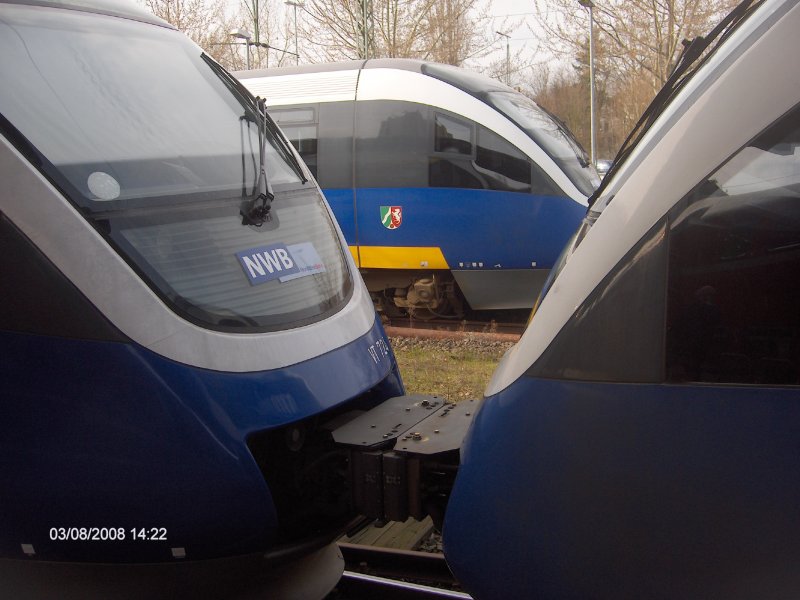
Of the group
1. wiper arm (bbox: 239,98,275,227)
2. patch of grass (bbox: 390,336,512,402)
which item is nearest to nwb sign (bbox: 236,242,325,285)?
wiper arm (bbox: 239,98,275,227)

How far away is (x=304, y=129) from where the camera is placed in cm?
1042

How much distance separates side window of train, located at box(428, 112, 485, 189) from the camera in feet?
31.0

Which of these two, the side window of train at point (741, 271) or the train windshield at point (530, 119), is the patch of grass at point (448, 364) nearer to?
the train windshield at point (530, 119)

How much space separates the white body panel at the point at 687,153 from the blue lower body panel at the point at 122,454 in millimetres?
927

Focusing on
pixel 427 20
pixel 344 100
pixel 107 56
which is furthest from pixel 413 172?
pixel 427 20

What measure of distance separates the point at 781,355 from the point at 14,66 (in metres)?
2.44

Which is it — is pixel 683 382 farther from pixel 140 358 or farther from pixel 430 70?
pixel 430 70

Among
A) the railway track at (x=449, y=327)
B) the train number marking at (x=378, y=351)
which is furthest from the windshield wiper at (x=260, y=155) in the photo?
the railway track at (x=449, y=327)

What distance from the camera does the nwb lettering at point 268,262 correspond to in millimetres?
3053

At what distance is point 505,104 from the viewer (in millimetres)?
9656

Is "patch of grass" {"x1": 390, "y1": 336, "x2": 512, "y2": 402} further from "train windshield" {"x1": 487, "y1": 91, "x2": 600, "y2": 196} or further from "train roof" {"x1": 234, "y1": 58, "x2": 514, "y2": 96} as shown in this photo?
"train roof" {"x1": 234, "y1": 58, "x2": 514, "y2": 96}

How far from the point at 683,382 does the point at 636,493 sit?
0.93 ft

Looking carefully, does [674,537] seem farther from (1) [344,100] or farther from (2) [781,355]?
(1) [344,100]

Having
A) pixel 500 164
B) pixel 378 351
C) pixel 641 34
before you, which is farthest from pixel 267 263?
pixel 641 34
